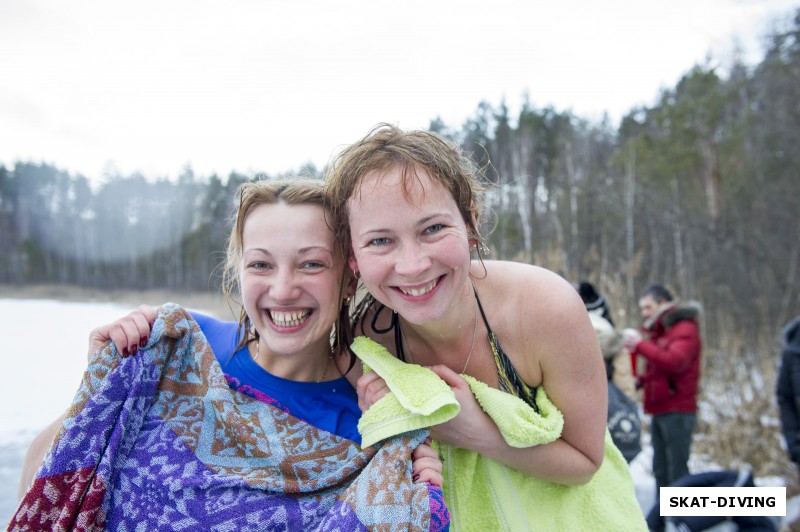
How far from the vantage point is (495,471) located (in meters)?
1.65

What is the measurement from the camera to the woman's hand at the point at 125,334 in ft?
4.72

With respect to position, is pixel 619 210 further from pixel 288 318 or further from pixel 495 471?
pixel 288 318

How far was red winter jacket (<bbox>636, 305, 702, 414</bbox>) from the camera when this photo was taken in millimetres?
4953

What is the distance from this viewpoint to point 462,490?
1.64 metres

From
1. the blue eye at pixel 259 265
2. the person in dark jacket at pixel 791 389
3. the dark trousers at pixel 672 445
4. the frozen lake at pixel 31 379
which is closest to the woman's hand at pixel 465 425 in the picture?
the blue eye at pixel 259 265

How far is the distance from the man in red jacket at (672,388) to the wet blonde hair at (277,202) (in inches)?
159

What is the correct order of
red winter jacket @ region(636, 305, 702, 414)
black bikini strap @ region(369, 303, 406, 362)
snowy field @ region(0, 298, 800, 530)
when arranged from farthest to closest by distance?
snowy field @ region(0, 298, 800, 530)
red winter jacket @ region(636, 305, 702, 414)
black bikini strap @ region(369, 303, 406, 362)

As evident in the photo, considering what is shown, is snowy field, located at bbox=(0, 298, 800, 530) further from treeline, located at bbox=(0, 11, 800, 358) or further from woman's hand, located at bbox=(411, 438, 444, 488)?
treeline, located at bbox=(0, 11, 800, 358)

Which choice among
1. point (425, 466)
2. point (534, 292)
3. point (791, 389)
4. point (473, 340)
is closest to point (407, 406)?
point (425, 466)

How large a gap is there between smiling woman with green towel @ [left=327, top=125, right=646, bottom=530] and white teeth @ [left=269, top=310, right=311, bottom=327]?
0.22 meters

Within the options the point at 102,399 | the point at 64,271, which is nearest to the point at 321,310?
the point at 102,399

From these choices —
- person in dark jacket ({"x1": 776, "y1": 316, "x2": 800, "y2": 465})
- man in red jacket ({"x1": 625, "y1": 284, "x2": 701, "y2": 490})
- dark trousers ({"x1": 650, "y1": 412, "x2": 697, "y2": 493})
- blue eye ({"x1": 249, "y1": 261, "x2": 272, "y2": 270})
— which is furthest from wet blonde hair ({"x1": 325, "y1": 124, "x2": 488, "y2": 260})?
dark trousers ({"x1": 650, "y1": 412, "x2": 697, "y2": 493})

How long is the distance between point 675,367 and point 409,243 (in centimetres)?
447

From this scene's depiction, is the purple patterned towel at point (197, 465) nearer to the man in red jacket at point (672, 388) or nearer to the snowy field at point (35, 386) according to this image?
the snowy field at point (35, 386)
